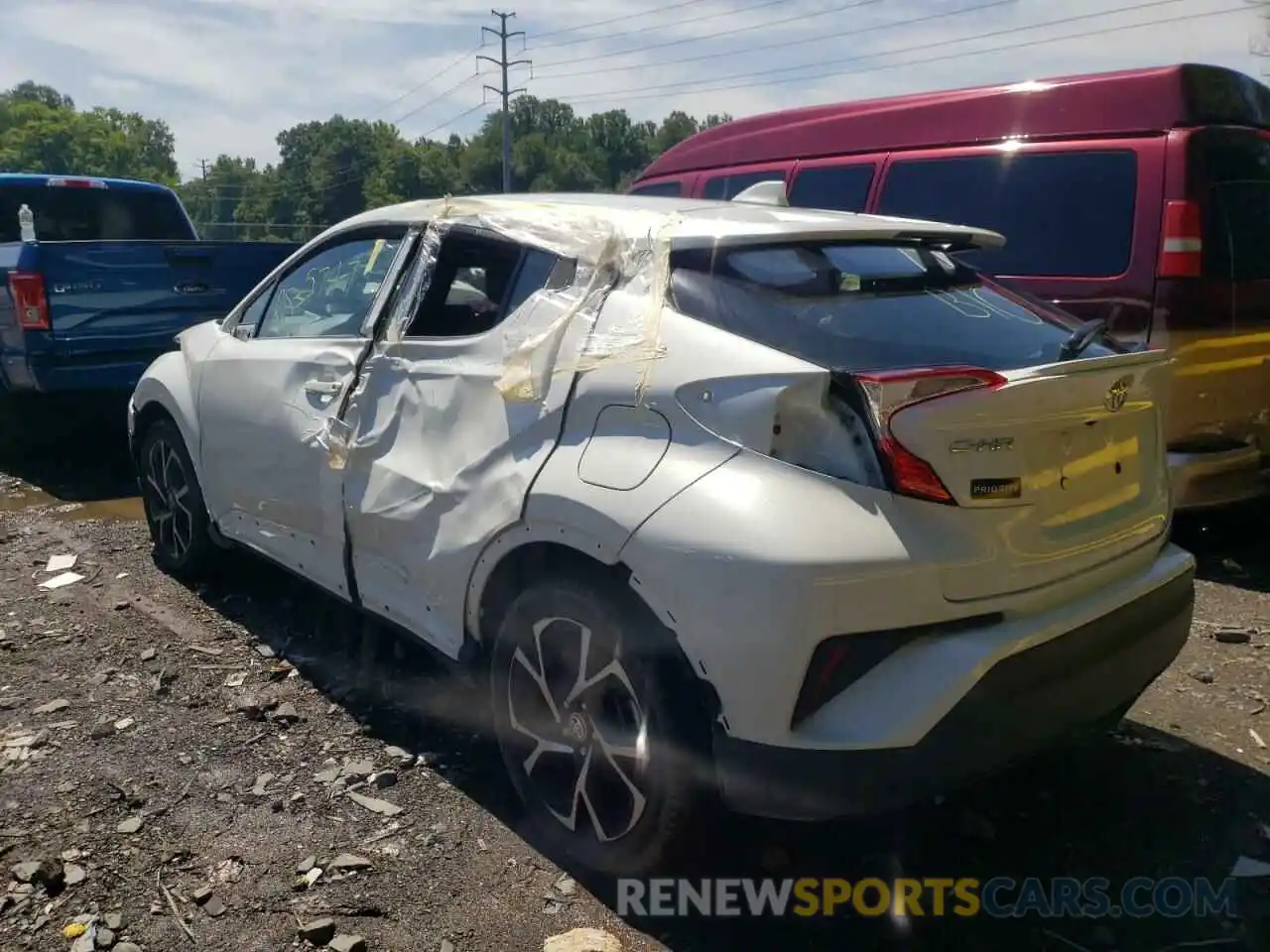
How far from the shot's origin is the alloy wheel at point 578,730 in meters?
2.58

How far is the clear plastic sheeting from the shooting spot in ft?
9.22

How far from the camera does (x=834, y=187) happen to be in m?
6.79

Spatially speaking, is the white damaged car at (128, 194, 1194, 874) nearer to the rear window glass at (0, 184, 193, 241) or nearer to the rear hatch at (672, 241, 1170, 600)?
the rear hatch at (672, 241, 1170, 600)

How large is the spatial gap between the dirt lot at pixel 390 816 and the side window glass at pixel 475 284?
1.34 metres

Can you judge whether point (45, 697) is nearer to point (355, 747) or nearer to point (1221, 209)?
point (355, 747)

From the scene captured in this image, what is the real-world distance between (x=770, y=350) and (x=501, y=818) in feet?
5.13

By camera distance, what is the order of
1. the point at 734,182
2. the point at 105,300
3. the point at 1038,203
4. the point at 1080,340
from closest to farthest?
the point at 1080,340
the point at 1038,203
the point at 105,300
the point at 734,182

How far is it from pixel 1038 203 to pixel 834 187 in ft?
5.13

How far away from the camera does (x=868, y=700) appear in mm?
2262

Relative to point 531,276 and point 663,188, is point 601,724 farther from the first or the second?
point 663,188

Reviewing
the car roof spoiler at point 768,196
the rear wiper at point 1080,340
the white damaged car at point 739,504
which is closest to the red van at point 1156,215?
the car roof spoiler at point 768,196

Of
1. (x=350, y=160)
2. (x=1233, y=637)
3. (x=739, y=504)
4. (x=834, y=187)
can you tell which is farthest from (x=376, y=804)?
(x=350, y=160)

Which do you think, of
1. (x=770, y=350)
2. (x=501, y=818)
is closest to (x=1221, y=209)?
(x=770, y=350)

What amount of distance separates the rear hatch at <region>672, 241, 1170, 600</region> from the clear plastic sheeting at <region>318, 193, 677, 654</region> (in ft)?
0.77
